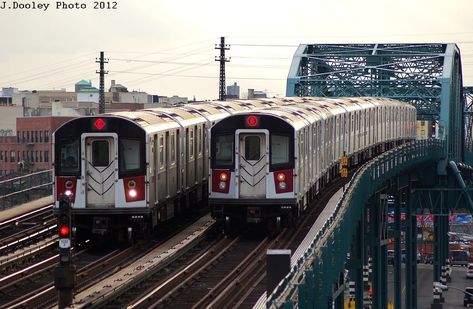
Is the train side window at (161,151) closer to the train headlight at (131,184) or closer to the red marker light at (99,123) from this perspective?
the train headlight at (131,184)

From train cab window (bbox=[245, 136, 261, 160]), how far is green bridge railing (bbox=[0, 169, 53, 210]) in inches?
422

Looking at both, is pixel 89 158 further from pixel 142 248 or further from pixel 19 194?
pixel 19 194

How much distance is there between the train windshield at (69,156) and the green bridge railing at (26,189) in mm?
10200

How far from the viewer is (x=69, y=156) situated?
28891 mm

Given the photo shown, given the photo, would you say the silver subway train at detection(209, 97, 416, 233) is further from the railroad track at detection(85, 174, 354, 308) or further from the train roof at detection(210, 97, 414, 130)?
the railroad track at detection(85, 174, 354, 308)

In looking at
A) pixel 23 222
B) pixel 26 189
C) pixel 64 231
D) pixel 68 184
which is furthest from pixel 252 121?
pixel 26 189

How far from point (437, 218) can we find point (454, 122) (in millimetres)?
8951

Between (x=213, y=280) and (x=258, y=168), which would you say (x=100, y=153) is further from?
(x=213, y=280)

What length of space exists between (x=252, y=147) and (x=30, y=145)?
65.6 meters

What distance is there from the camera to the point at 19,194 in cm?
4022

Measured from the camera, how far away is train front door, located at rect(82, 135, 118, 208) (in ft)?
94.2

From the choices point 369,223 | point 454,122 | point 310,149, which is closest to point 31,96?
point 454,122

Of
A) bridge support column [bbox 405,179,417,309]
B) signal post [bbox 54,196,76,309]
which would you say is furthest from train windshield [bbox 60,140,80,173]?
bridge support column [bbox 405,179,417,309]

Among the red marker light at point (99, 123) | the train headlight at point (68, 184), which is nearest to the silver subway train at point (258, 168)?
the red marker light at point (99, 123)
